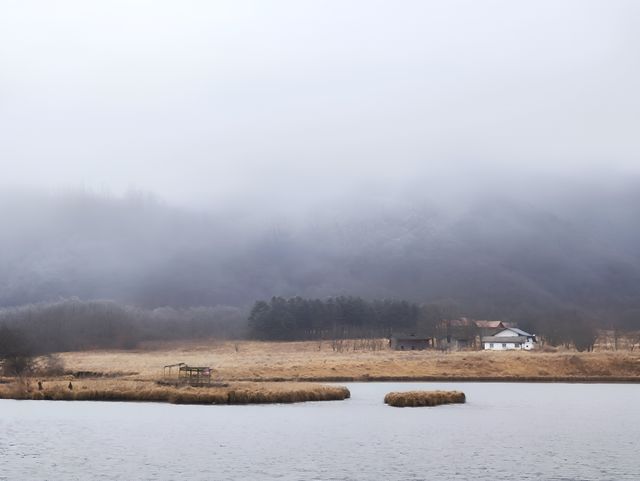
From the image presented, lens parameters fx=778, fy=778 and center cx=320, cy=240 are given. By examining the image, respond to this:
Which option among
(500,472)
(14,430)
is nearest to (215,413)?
A: (14,430)

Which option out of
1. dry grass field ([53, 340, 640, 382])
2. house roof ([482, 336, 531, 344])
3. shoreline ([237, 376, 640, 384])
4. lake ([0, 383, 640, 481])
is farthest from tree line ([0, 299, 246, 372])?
lake ([0, 383, 640, 481])

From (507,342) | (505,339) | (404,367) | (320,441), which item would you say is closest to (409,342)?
(507,342)

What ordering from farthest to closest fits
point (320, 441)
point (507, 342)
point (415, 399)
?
point (507, 342) < point (415, 399) < point (320, 441)

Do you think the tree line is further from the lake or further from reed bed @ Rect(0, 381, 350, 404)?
the lake

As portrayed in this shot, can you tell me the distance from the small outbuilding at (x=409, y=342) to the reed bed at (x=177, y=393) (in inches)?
3747

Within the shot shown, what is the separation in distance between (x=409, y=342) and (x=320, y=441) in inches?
5027

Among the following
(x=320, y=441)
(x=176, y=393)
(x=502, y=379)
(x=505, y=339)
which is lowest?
(x=502, y=379)

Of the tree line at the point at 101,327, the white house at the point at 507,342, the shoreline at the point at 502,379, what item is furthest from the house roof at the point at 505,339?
the shoreline at the point at 502,379

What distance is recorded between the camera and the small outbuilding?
169 meters

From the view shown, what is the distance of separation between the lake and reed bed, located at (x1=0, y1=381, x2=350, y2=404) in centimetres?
236

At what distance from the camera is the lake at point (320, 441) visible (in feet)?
115

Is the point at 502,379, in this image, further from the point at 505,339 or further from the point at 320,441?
the point at 505,339

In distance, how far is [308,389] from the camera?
240 ft

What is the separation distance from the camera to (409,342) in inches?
6703
